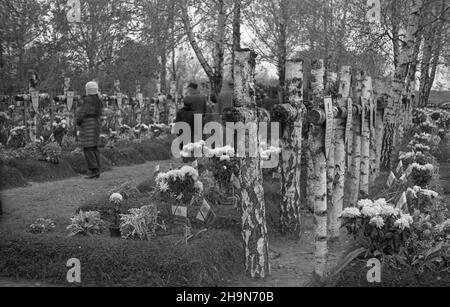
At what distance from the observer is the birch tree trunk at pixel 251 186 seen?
5484 millimetres

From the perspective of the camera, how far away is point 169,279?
205 inches

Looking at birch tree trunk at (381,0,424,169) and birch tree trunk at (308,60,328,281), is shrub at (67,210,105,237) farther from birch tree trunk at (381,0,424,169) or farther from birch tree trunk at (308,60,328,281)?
birch tree trunk at (381,0,424,169)

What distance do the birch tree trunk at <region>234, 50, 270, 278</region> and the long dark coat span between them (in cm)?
652

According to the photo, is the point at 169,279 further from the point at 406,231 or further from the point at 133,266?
the point at 406,231

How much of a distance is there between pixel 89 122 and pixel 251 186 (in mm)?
6679

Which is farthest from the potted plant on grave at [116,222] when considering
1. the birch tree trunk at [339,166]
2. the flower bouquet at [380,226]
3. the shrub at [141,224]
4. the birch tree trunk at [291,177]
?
the birch tree trunk at [339,166]

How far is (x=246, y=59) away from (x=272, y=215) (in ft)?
9.88

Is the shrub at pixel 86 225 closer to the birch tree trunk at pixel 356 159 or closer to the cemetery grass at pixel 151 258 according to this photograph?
the cemetery grass at pixel 151 258

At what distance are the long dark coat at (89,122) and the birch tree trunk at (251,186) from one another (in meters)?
6.52

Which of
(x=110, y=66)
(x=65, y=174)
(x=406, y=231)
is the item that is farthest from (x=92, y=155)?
(x=110, y=66)

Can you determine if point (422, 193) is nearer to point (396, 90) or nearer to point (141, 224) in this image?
point (141, 224)

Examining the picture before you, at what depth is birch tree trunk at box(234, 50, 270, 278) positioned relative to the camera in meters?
5.48

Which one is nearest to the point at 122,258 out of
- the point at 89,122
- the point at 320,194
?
the point at 320,194

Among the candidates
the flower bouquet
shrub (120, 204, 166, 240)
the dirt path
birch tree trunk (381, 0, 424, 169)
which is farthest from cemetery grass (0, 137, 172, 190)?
the flower bouquet
